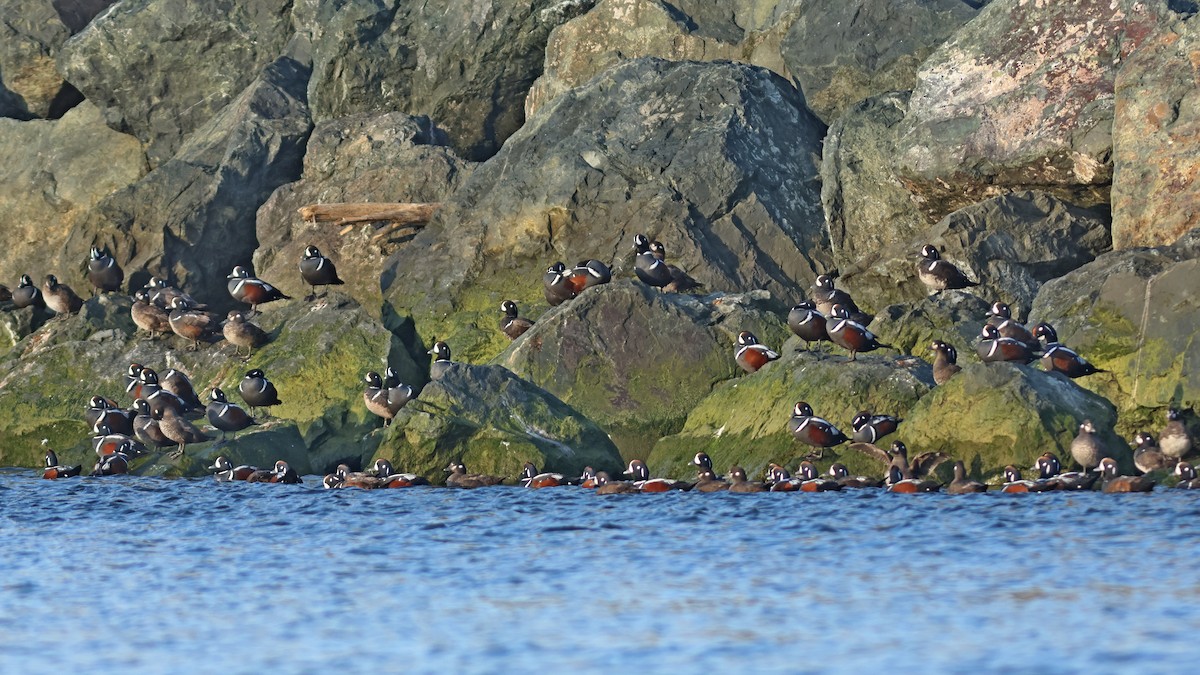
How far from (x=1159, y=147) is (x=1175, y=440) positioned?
770 cm

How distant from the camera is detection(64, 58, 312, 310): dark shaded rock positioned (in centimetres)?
3462

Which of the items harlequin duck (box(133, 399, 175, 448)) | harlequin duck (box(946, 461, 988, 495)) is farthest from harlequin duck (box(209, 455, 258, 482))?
harlequin duck (box(946, 461, 988, 495))

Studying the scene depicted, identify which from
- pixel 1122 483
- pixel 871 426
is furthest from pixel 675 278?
pixel 1122 483

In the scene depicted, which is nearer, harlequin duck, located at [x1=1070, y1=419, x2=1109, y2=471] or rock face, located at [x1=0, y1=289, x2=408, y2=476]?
harlequin duck, located at [x1=1070, y1=419, x2=1109, y2=471]

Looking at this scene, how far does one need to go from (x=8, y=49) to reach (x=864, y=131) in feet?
73.7

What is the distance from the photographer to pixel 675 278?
27797 millimetres

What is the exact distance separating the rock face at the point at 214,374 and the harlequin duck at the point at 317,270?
4.00 ft

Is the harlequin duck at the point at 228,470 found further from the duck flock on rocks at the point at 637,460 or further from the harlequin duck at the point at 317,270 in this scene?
the harlequin duck at the point at 317,270

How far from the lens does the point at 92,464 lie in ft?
83.3

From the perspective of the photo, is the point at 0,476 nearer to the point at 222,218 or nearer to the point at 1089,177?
the point at 222,218

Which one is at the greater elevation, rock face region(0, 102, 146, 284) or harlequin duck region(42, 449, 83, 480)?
rock face region(0, 102, 146, 284)

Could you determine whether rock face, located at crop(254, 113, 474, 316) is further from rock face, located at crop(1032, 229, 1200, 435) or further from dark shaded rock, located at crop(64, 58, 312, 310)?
rock face, located at crop(1032, 229, 1200, 435)

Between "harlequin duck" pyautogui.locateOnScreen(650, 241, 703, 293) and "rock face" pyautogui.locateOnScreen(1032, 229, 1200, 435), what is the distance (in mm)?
6492

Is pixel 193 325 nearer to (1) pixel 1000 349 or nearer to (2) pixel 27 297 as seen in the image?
(2) pixel 27 297
